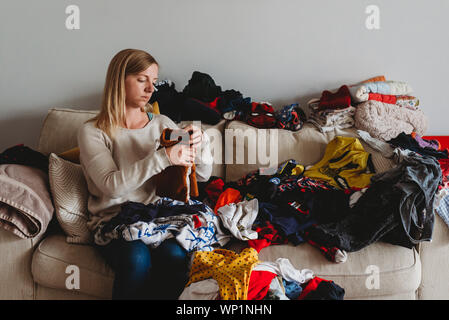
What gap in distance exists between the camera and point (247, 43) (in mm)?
2346

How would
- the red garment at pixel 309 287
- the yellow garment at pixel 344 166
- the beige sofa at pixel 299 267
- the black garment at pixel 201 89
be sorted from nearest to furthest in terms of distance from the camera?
the red garment at pixel 309 287
the beige sofa at pixel 299 267
the yellow garment at pixel 344 166
the black garment at pixel 201 89

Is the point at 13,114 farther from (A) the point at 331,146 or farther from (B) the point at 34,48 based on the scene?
(A) the point at 331,146

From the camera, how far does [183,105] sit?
7.17ft

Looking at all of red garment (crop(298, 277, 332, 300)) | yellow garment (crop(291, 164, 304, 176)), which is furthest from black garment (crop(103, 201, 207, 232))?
yellow garment (crop(291, 164, 304, 176))

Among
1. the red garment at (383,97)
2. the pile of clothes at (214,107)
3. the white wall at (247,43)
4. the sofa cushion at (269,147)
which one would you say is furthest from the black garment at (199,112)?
the red garment at (383,97)

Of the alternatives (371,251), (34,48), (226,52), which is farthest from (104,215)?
(34,48)

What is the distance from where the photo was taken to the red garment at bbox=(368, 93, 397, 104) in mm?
2160

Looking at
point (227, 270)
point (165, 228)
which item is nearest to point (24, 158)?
point (165, 228)

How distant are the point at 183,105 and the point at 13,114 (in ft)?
3.83

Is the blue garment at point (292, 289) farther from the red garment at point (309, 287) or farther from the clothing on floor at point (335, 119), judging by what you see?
the clothing on floor at point (335, 119)

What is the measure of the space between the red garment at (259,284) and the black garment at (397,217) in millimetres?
427

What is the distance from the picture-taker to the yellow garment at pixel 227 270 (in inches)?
46.5

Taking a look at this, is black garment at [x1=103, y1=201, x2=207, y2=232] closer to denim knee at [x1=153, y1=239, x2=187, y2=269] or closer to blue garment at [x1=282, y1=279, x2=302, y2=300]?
denim knee at [x1=153, y1=239, x2=187, y2=269]
